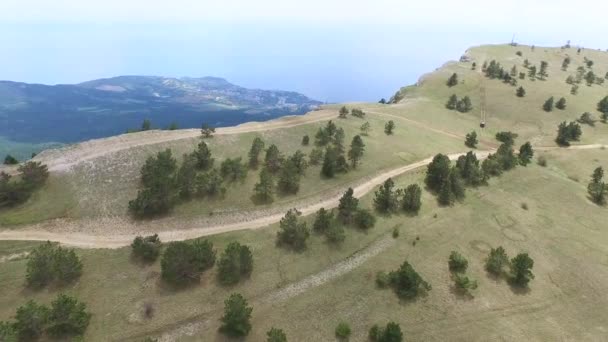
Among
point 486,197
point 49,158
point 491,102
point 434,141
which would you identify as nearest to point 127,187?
point 49,158

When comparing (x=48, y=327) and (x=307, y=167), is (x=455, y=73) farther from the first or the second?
(x=48, y=327)

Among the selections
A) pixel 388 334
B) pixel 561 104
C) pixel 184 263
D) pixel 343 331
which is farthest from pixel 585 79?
pixel 184 263

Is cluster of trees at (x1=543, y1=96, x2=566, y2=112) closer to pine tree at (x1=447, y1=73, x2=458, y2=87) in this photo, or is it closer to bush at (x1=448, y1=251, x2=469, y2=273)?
pine tree at (x1=447, y1=73, x2=458, y2=87)

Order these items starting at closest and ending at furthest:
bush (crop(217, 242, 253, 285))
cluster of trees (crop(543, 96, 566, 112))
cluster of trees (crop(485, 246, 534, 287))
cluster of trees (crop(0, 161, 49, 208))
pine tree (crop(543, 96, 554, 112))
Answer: bush (crop(217, 242, 253, 285)) < cluster of trees (crop(485, 246, 534, 287)) < cluster of trees (crop(0, 161, 49, 208)) < pine tree (crop(543, 96, 554, 112)) < cluster of trees (crop(543, 96, 566, 112))

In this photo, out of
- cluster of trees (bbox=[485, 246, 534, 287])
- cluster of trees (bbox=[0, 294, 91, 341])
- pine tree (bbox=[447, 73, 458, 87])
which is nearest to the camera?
cluster of trees (bbox=[0, 294, 91, 341])

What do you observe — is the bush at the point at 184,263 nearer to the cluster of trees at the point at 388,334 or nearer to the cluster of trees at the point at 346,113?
the cluster of trees at the point at 388,334

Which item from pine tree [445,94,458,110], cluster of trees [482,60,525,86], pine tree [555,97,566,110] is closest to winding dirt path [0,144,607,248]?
pine tree [445,94,458,110]
